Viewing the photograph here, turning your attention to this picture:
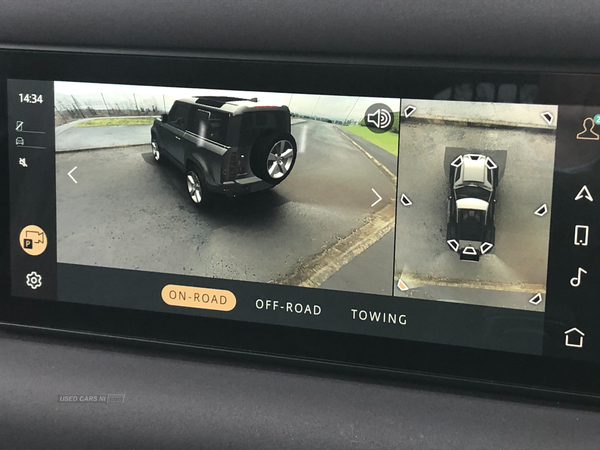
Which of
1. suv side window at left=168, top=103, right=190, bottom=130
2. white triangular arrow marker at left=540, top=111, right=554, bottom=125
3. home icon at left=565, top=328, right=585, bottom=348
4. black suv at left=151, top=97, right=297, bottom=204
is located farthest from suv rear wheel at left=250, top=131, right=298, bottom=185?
home icon at left=565, top=328, right=585, bottom=348

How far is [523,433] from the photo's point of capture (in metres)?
0.70

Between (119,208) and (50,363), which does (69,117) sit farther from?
(50,363)

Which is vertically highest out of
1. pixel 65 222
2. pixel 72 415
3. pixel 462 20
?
pixel 462 20

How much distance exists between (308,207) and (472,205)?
9.0 inches

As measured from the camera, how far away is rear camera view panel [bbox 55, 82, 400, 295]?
727 mm

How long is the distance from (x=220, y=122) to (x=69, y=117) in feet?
0.82

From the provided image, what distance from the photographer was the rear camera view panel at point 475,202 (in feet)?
2.20

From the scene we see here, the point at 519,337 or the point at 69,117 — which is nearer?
the point at 519,337

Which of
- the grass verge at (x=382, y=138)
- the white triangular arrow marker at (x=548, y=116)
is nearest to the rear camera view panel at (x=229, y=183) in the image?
the grass verge at (x=382, y=138)

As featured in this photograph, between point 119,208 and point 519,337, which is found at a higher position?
point 119,208

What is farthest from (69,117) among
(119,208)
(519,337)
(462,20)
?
(519,337)

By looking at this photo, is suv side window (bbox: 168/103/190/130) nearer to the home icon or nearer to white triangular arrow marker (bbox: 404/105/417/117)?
white triangular arrow marker (bbox: 404/105/417/117)

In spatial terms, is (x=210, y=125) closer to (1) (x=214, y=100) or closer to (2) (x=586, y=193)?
(1) (x=214, y=100)

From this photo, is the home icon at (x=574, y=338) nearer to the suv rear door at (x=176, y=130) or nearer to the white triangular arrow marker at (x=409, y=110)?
the white triangular arrow marker at (x=409, y=110)
